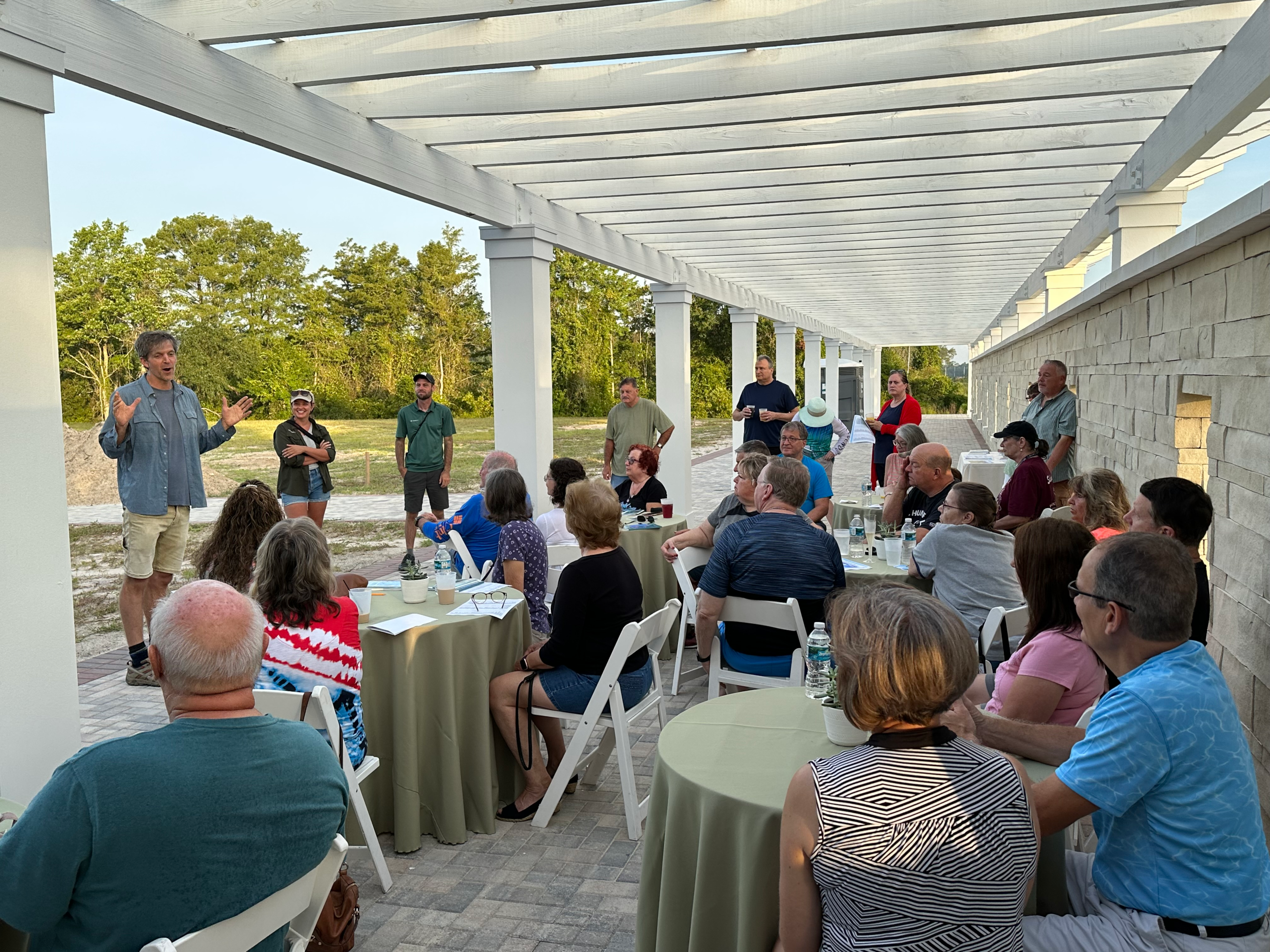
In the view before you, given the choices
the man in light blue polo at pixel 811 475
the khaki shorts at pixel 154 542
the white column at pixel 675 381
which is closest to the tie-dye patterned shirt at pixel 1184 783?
the man in light blue polo at pixel 811 475

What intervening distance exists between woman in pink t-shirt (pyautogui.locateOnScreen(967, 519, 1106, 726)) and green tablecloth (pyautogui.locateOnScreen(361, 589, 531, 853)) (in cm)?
182

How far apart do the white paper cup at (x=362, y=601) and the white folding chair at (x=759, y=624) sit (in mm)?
1320

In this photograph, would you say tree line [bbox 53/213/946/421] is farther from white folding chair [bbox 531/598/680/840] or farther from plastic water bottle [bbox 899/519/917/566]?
white folding chair [bbox 531/598/680/840]

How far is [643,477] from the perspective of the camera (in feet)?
20.2

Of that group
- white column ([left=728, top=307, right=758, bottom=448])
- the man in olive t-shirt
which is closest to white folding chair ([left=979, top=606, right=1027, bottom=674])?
the man in olive t-shirt

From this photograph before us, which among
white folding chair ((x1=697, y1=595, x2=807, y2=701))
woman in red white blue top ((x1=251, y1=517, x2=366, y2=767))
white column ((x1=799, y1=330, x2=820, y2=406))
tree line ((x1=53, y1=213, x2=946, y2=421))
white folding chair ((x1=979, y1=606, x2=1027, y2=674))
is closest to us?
woman in red white blue top ((x1=251, y1=517, x2=366, y2=767))

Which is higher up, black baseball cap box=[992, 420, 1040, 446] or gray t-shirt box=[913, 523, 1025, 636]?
black baseball cap box=[992, 420, 1040, 446]

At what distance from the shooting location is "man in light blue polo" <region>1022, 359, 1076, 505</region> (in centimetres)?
657

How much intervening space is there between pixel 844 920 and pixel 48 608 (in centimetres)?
288

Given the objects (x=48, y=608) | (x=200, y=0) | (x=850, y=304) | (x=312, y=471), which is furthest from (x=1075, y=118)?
(x=850, y=304)

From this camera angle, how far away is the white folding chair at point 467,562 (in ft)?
14.7

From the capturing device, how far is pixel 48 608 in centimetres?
317

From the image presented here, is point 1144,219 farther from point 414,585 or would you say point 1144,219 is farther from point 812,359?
point 812,359

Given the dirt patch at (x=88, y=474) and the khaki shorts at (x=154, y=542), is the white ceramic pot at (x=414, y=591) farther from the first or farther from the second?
the dirt patch at (x=88, y=474)
